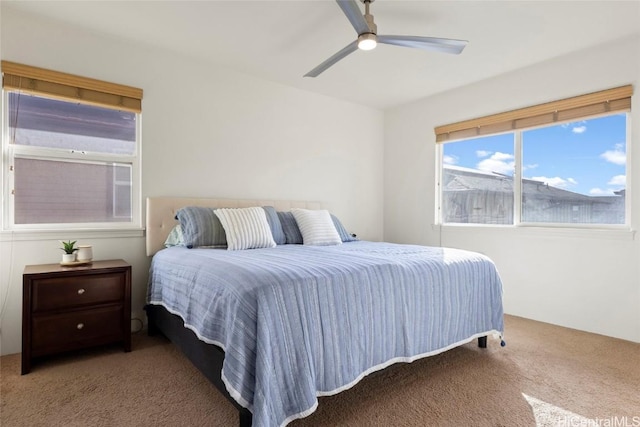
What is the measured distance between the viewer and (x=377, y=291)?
5.81 ft

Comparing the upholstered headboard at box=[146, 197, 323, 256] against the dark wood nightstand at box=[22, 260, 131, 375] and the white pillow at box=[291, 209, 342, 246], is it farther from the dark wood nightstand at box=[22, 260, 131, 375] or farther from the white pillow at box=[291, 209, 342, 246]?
the white pillow at box=[291, 209, 342, 246]

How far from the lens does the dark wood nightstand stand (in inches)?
82.1

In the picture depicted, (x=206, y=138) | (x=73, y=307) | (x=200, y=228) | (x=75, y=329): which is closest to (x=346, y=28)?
(x=206, y=138)

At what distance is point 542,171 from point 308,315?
9.91 ft

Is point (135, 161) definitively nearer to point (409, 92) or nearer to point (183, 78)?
point (183, 78)

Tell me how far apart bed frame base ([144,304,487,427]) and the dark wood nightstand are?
0.27m

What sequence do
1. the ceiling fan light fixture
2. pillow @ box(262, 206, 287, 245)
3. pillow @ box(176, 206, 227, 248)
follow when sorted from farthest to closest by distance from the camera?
pillow @ box(262, 206, 287, 245)
pillow @ box(176, 206, 227, 248)
the ceiling fan light fixture

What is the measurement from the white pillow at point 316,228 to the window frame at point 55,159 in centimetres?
141

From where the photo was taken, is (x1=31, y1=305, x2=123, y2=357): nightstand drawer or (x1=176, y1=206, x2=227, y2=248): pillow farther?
(x1=176, y1=206, x2=227, y2=248): pillow

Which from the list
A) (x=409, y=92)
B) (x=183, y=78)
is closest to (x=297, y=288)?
(x=183, y=78)

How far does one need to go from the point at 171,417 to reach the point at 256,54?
109 inches

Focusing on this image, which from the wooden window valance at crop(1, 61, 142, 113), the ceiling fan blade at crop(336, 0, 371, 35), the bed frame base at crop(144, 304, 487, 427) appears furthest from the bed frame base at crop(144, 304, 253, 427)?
the ceiling fan blade at crop(336, 0, 371, 35)

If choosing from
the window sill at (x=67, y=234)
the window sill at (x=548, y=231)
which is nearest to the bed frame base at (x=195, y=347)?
the window sill at (x=67, y=234)

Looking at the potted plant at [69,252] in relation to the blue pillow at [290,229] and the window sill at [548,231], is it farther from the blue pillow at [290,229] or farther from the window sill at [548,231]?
the window sill at [548,231]
